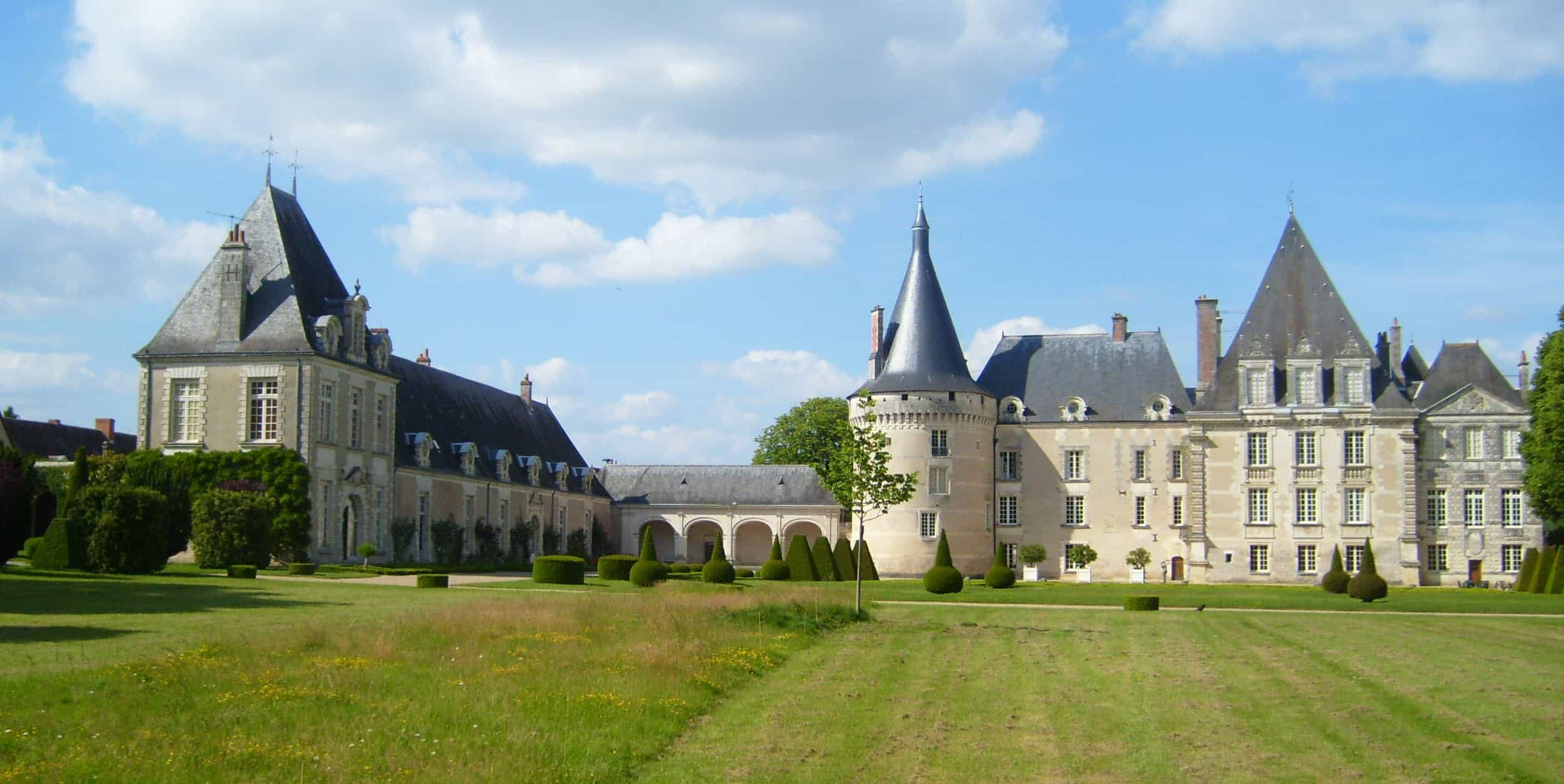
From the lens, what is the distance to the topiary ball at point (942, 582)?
33719mm

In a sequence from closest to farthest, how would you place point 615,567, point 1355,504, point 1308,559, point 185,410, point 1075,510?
1. point 185,410
2. point 615,567
3. point 1355,504
4. point 1308,559
5. point 1075,510

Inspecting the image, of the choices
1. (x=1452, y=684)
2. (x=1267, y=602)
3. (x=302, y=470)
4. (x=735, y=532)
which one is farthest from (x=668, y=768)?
(x=735, y=532)

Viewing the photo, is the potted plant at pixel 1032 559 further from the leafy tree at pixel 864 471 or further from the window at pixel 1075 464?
the leafy tree at pixel 864 471

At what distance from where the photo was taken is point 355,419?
3838cm

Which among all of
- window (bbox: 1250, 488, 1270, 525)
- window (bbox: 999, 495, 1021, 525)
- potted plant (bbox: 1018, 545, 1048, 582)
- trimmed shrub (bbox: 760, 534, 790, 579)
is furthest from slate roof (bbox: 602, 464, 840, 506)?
window (bbox: 1250, 488, 1270, 525)

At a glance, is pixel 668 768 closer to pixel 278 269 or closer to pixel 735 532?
pixel 278 269

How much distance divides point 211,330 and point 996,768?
31.3m

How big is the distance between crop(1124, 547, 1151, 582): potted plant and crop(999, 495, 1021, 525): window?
14.3 feet

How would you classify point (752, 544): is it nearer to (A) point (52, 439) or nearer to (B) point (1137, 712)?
(A) point (52, 439)

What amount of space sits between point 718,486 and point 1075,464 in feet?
56.1

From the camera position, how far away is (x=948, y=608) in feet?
90.9

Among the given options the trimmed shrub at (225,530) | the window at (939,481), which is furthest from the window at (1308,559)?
the trimmed shrub at (225,530)

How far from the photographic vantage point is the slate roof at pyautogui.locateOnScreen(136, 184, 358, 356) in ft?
117

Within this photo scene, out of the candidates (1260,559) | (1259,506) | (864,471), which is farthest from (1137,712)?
(1259,506)
